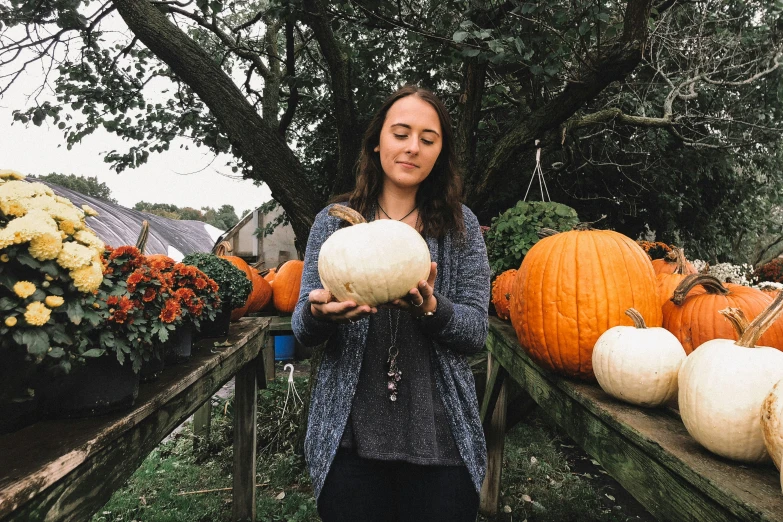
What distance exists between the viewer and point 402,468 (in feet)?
4.32

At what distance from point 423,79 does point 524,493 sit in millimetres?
3224

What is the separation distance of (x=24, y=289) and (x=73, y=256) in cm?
12

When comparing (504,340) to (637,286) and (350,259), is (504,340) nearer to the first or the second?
(637,286)

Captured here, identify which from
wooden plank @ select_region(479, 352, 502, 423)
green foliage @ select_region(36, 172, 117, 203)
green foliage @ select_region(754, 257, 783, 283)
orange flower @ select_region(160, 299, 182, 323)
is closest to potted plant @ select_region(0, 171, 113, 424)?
orange flower @ select_region(160, 299, 182, 323)

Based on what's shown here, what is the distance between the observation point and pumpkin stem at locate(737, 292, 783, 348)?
937 millimetres

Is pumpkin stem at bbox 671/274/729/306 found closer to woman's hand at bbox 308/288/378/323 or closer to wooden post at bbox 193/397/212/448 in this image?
woman's hand at bbox 308/288/378/323

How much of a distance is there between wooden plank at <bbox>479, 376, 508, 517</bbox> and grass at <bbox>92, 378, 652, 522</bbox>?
11 cm

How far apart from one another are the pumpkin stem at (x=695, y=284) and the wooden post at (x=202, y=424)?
3519mm

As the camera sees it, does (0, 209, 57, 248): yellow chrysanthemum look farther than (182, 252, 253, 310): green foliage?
No

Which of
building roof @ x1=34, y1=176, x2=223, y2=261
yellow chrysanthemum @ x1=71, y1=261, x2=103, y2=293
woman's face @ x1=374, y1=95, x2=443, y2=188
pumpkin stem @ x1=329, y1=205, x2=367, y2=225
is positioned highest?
building roof @ x1=34, y1=176, x2=223, y2=261

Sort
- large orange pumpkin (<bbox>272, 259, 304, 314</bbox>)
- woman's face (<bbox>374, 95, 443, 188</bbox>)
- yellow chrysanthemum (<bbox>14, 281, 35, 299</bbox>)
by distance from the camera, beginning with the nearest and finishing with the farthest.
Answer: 1. yellow chrysanthemum (<bbox>14, 281, 35, 299</bbox>)
2. woman's face (<bbox>374, 95, 443, 188</bbox>)
3. large orange pumpkin (<bbox>272, 259, 304, 314</bbox>)

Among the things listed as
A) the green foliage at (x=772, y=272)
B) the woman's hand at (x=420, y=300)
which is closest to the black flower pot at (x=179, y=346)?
the woman's hand at (x=420, y=300)

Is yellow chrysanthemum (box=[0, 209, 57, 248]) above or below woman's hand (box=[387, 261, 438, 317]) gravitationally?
above

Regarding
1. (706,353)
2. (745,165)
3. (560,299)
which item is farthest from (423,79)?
(745,165)
